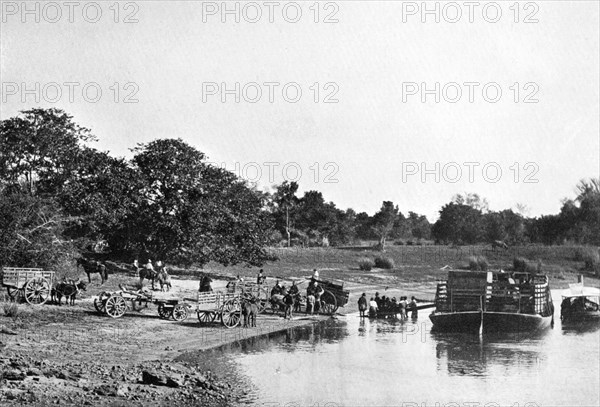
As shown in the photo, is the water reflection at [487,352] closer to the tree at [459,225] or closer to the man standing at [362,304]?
the man standing at [362,304]

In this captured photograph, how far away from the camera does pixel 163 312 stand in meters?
27.7

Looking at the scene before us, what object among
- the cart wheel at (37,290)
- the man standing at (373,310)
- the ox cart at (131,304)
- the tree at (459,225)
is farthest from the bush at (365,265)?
the tree at (459,225)

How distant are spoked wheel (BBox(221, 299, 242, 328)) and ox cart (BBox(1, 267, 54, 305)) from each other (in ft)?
22.8

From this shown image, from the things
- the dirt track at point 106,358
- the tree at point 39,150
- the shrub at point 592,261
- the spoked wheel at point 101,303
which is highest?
the tree at point 39,150

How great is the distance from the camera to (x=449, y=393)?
19.5 metres

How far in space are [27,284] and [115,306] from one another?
11.3ft

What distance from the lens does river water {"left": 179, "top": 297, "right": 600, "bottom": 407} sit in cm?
1866

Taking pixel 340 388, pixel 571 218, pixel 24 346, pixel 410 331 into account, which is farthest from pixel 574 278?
pixel 24 346

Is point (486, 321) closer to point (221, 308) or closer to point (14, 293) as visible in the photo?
point (221, 308)

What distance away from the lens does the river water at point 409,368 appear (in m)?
18.7

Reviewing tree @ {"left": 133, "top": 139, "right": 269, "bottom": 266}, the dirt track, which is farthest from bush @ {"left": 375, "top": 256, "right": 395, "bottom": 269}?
the dirt track

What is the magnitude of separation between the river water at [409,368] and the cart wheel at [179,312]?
3.55 meters

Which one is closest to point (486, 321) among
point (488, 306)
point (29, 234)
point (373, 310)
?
point (488, 306)

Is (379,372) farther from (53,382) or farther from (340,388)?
(53,382)
